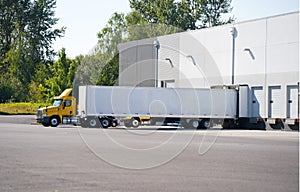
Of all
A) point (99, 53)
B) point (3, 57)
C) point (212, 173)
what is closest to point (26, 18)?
point (3, 57)

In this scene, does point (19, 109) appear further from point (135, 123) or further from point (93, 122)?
point (135, 123)

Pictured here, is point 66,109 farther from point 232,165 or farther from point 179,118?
point 232,165

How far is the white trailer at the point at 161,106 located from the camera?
149 ft

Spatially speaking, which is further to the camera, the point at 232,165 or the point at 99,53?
the point at 99,53

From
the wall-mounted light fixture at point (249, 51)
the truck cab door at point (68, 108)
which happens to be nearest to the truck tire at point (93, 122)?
the truck cab door at point (68, 108)

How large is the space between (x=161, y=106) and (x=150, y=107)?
3.71 ft

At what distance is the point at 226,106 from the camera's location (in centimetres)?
4856

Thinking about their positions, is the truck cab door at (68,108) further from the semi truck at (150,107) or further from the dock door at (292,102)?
the dock door at (292,102)

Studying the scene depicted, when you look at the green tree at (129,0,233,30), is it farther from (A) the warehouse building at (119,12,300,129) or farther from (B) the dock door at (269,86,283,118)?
(B) the dock door at (269,86,283,118)

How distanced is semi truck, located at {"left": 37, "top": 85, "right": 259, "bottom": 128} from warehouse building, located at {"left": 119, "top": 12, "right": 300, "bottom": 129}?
162 centimetres

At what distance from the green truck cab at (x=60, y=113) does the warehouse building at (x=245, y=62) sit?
445 inches

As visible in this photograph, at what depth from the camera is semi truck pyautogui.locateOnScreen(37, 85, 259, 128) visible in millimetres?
45344

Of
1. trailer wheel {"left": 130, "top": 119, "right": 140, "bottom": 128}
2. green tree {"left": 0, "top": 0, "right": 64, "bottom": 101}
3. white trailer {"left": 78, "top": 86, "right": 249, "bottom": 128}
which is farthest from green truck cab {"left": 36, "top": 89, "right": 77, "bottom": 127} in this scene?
green tree {"left": 0, "top": 0, "right": 64, "bottom": 101}

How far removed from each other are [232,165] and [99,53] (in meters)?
66.8
